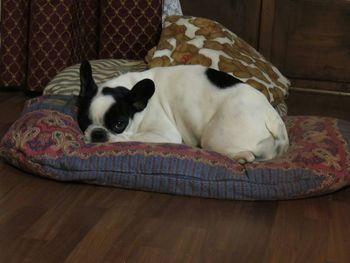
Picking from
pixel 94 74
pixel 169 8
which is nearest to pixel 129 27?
pixel 169 8

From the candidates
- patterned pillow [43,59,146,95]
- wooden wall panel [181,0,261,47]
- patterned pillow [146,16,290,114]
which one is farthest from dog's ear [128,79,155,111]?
wooden wall panel [181,0,261,47]

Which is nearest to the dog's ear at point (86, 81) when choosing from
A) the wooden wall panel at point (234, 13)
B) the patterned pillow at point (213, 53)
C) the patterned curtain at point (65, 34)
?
the patterned pillow at point (213, 53)

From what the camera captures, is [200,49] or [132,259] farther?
[200,49]

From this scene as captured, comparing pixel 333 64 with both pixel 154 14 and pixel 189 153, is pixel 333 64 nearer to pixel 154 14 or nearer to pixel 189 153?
pixel 154 14

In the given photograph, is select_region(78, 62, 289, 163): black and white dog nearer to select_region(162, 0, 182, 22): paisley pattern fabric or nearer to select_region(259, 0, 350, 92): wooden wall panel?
select_region(162, 0, 182, 22): paisley pattern fabric

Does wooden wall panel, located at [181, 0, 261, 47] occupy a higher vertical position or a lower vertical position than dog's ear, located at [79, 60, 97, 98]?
lower

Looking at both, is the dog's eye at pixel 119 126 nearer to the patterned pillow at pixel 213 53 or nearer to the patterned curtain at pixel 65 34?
the patterned pillow at pixel 213 53

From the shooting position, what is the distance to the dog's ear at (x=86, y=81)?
2.57 meters

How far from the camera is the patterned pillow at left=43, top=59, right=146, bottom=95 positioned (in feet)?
10.6

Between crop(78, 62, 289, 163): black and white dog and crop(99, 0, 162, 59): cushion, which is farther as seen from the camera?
crop(99, 0, 162, 59): cushion

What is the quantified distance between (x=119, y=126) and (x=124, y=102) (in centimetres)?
10

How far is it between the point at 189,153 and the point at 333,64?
213 centimetres

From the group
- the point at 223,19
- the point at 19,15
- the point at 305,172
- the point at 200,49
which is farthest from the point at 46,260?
the point at 223,19

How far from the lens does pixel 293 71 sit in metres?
4.25
